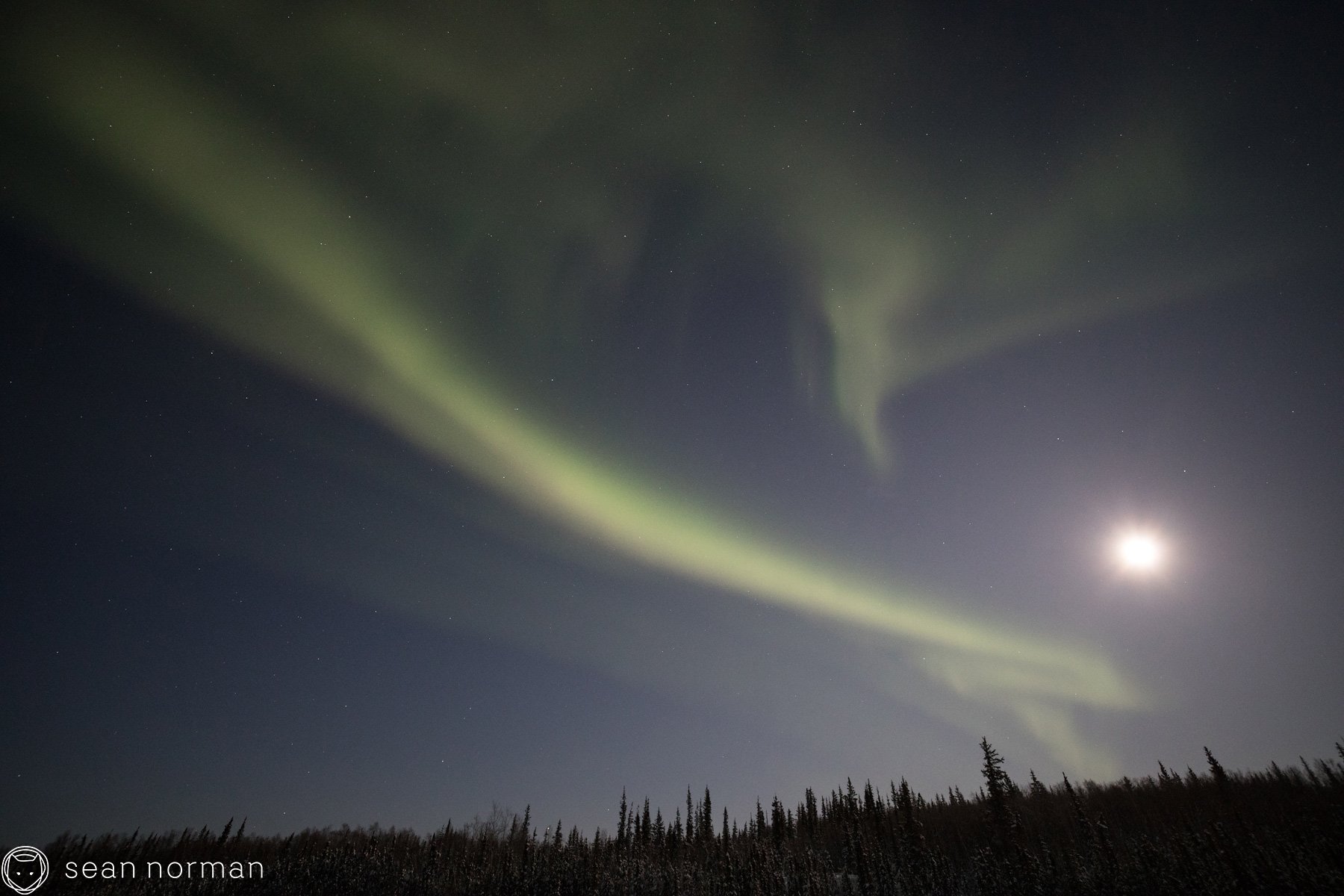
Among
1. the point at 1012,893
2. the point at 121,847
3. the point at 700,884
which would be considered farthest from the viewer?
the point at 121,847

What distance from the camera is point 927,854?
91812mm

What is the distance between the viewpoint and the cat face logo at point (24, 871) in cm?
5373

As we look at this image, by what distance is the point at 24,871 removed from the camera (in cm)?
12062

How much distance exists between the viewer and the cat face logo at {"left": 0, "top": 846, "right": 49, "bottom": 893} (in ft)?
176

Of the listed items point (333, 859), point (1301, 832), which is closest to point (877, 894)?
point (1301, 832)

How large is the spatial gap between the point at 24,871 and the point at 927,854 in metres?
187

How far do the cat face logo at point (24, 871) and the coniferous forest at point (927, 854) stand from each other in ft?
22.1

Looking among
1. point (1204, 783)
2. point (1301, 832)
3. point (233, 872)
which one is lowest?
point (233, 872)

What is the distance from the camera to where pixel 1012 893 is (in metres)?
64.9

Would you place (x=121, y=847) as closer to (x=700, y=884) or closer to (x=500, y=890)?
(x=500, y=890)

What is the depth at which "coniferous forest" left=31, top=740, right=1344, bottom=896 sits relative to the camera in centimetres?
7056

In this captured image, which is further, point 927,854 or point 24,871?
point 24,871

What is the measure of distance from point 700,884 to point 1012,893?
125 feet

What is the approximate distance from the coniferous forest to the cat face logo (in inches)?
265
